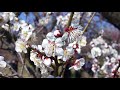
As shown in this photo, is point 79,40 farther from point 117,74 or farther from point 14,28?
point 117,74

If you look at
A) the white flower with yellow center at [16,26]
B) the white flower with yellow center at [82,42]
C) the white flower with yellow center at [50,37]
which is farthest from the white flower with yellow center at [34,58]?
the white flower with yellow center at [16,26]

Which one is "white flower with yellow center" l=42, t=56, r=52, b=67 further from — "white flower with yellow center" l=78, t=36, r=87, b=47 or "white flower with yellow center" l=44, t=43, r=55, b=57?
"white flower with yellow center" l=78, t=36, r=87, b=47

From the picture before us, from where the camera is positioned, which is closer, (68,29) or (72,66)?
(68,29)

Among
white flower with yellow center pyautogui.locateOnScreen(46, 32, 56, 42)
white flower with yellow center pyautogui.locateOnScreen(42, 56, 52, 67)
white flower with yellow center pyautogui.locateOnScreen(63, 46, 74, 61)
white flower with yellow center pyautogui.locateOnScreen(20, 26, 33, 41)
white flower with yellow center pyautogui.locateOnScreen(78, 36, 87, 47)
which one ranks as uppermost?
white flower with yellow center pyautogui.locateOnScreen(46, 32, 56, 42)

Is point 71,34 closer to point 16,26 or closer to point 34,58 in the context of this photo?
point 34,58

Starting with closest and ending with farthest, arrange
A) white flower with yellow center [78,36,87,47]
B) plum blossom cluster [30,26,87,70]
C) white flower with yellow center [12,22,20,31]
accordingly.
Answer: plum blossom cluster [30,26,87,70] → white flower with yellow center [78,36,87,47] → white flower with yellow center [12,22,20,31]

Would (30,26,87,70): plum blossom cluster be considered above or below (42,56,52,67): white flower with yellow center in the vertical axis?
above

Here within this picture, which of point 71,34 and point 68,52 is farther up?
point 71,34

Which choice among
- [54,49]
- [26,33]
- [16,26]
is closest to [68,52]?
[54,49]

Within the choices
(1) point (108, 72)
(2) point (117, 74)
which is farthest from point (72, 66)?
(1) point (108, 72)

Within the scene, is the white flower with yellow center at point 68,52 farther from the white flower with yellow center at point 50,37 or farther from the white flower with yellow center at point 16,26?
the white flower with yellow center at point 16,26

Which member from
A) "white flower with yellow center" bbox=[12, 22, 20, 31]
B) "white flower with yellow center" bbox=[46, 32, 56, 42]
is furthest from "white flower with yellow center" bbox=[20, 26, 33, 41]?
"white flower with yellow center" bbox=[46, 32, 56, 42]
